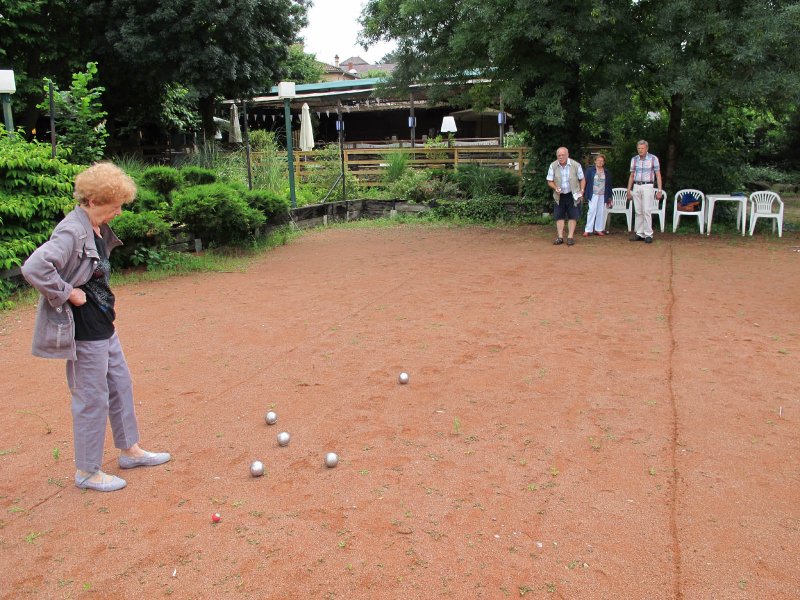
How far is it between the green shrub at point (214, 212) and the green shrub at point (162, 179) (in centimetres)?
21

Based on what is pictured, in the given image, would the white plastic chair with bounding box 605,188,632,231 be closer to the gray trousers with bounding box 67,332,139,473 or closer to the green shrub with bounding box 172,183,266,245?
the green shrub with bounding box 172,183,266,245

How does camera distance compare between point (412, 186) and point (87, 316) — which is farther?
point (412, 186)

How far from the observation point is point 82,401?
12.3 ft

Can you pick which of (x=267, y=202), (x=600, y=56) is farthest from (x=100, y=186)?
(x=600, y=56)

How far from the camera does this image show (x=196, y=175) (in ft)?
40.8

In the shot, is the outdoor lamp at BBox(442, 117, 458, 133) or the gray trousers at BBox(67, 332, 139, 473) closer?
the gray trousers at BBox(67, 332, 139, 473)

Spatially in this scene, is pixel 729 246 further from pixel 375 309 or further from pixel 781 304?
pixel 375 309

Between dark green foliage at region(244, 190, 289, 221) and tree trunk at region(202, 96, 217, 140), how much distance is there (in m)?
11.3

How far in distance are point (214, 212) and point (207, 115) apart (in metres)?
13.9

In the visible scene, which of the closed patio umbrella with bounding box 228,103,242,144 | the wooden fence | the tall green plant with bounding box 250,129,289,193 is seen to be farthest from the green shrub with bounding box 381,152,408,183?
the closed patio umbrella with bounding box 228,103,242,144

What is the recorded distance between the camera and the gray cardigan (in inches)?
137

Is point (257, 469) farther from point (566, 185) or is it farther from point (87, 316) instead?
point (566, 185)

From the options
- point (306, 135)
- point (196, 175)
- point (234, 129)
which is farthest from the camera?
point (234, 129)

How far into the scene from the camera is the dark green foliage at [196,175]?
484 inches
